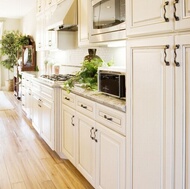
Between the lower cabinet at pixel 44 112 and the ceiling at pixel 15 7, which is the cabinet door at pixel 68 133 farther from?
the ceiling at pixel 15 7

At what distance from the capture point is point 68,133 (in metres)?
3.13

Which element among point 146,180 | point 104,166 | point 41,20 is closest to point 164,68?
point 146,180

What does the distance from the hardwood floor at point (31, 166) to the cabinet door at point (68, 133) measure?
0.19 metres

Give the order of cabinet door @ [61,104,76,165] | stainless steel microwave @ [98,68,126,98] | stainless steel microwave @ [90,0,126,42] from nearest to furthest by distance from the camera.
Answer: stainless steel microwave @ [98,68,126,98]
stainless steel microwave @ [90,0,126,42]
cabinet door @ [61,104,76,165]

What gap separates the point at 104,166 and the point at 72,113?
0.85 meters

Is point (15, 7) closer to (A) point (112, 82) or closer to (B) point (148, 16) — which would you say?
(A) point (112, 82)

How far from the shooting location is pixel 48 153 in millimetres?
3730

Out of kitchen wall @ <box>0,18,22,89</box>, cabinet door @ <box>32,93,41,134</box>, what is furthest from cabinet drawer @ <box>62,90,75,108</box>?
kitchen wall @ <box>0,18,22,89</box>

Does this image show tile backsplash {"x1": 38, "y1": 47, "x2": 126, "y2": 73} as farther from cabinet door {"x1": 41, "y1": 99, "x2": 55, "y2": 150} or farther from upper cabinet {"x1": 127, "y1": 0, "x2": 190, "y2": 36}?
upper cabinet {"x1": 127, "y1": 0, "x2": 190, "y2": 36}

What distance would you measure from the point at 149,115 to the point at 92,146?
966 mm

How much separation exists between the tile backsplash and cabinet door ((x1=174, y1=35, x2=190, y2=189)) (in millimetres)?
1724

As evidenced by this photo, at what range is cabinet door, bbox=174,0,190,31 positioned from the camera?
4.22 feet

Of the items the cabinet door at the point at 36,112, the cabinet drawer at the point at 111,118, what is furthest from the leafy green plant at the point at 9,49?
the cabinet drawer at the point at 111,118

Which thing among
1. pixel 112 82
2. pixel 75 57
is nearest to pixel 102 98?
pixel 112 82
